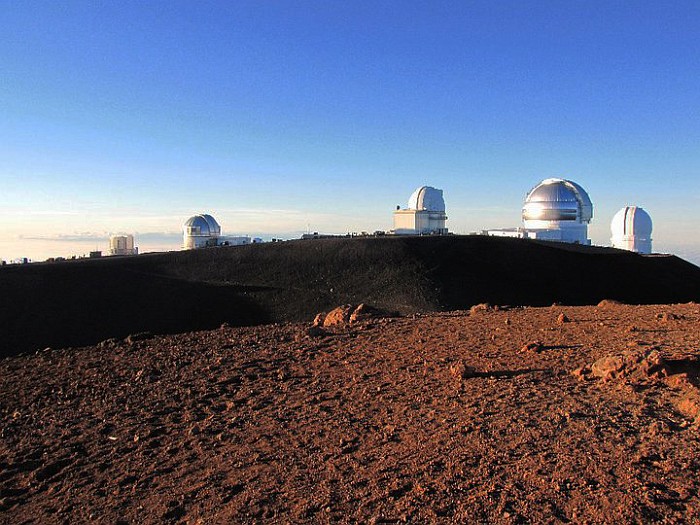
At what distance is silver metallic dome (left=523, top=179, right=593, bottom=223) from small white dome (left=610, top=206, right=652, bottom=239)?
3574mm

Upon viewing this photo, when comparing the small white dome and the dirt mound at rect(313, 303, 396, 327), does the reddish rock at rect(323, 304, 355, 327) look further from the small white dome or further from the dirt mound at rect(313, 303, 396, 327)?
→ the small white dome

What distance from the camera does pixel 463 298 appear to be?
86.1 ft

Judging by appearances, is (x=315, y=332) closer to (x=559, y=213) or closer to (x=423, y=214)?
(x=559, y=213)

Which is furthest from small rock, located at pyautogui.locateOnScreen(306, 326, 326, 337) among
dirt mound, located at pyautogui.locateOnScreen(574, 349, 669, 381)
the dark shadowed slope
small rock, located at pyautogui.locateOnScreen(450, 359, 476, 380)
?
the dark shadowed slope

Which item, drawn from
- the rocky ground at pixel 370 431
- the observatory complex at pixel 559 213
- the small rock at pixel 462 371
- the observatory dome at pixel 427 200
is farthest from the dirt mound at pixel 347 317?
the observatory dome at pixel 427 200

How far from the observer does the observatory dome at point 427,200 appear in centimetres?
5888

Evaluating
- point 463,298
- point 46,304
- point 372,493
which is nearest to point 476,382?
point 372,493

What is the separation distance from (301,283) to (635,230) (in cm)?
4035

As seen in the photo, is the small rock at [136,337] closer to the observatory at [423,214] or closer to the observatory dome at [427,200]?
the observatory at [423,214]

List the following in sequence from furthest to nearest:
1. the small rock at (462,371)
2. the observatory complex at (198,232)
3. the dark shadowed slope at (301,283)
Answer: the observatory complex at (198,232)
the dark shadowed slope at (301,283)
the small rock at (462,371)

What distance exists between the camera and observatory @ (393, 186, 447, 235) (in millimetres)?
56688

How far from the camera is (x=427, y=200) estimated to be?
5881 cm

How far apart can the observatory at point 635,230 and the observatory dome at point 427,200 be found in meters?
18.7

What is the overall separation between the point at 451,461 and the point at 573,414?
1596 mm
